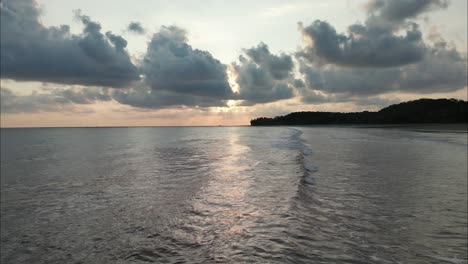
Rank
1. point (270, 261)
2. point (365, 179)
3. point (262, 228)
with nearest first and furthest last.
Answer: point (270, 261), point (262, 228), point (365, 179)

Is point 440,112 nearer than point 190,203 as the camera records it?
No

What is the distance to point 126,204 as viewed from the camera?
15.0 metres

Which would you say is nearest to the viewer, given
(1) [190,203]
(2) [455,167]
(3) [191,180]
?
(1) [190,203]

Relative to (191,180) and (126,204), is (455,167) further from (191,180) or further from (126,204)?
(126,204)

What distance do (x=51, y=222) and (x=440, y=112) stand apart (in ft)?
579

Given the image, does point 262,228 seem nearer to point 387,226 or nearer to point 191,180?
point 387,226

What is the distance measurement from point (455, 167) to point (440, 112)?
508ft

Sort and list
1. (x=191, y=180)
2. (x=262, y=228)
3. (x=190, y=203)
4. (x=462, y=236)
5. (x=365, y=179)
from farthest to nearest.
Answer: (x=191, y=180) → (x=365, y=179) → (x=190, y=203) → (x=262, y=228) → (x=462, y=236)

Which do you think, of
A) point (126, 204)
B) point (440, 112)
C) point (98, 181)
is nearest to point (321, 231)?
point (126, 204)

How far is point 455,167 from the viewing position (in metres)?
23.6

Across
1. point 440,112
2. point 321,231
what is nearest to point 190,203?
point 321,231

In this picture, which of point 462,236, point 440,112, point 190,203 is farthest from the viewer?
point 440,112

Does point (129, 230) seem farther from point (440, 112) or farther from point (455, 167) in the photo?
point (440, 112)

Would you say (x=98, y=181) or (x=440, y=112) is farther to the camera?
(x=440, y=112)
